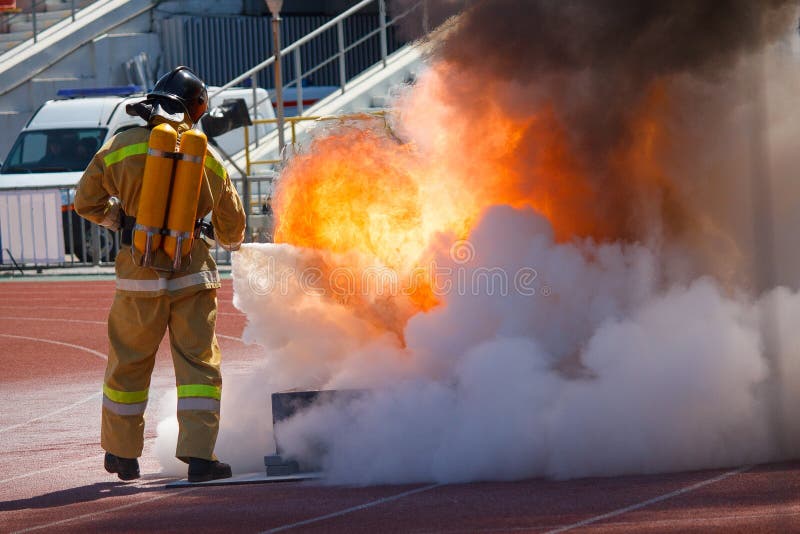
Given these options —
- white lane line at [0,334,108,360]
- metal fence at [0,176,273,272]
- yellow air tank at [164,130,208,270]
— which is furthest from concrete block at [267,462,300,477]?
metal fence at [0,176,273,272]

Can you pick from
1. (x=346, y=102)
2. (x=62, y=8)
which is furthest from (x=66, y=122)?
(x=62, y=8)

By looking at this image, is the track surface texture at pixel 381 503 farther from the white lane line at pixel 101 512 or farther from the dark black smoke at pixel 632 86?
the dark black smoke at pixel 632 86

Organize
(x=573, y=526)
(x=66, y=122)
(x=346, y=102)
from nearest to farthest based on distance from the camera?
(x=573, y=526) → (x=66, y=122) → (x=346, y=102)

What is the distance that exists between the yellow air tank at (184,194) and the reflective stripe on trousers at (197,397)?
2.07 feet

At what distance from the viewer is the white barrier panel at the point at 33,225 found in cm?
2225

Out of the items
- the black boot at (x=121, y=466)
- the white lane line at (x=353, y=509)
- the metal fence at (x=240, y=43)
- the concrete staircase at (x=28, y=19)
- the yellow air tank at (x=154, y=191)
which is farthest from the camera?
the concrete staircase at (x=28, y=19)

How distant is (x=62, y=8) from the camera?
32.8m

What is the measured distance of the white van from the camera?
75.3ft

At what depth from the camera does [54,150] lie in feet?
77.0

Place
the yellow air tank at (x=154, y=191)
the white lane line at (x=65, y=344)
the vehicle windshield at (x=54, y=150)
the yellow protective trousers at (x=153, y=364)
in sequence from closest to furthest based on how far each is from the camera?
the yellow air tank at (x=154, y=191) < the yellow protective trousers at (x=153, y=364) < the white lane line at (x=65, y=344) < the vehicle windshield at (x=54, y=150)

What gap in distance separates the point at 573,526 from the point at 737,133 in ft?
10.8

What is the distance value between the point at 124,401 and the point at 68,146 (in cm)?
1717

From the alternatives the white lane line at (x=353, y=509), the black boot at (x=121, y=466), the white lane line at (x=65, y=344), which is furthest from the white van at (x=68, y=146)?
the white lane line at (x=353, y=509)

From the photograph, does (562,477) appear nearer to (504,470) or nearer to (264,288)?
(504,470)
